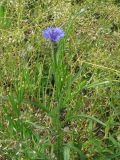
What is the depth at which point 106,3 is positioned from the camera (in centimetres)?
233

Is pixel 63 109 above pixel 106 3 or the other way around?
the other way around

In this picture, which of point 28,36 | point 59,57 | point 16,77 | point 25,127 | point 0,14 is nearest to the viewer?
point 25,127

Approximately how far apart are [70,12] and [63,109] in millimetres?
589

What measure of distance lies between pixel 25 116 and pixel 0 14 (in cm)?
84

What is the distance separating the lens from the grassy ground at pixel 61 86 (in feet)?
4.97

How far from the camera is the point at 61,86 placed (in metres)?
1.58

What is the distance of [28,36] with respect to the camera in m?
2.04

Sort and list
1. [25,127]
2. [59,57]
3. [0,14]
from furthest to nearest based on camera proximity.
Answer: [0,14], [59,57], [25,127]

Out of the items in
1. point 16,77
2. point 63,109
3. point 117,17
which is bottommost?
point 63,109

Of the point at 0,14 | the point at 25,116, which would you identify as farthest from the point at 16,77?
the point at 0,14

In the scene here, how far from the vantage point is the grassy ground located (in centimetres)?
151

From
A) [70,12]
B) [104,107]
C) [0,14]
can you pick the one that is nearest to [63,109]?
[104,107]

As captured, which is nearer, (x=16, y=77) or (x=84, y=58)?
(x=16, y=77)

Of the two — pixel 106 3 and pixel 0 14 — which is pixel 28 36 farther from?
pixel 106 3
